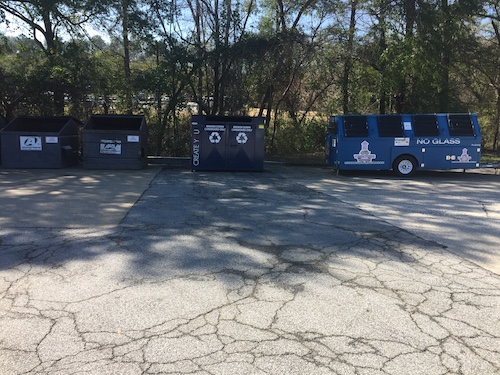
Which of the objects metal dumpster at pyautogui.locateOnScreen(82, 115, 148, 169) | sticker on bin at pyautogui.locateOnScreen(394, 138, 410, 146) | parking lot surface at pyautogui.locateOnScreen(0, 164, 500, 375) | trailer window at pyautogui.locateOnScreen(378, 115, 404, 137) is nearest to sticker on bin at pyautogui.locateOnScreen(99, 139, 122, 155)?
metal dumpster at pyautogui.locateOnScreen(82, 115, 148, 169)

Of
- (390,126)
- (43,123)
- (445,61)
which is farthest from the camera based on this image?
(445,61)

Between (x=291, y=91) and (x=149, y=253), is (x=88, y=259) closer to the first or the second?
(x=149, y=253)

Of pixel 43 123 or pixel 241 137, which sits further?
pixel 43 123

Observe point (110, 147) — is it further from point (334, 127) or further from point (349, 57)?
point (349, 57)

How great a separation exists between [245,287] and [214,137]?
9.63 m

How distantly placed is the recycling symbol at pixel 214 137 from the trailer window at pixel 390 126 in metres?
5.16

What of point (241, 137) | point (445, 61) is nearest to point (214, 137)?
point (241, 137)

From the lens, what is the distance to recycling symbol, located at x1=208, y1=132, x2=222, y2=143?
44.1 feet

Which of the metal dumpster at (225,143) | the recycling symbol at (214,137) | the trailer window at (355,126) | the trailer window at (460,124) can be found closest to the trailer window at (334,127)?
the trailer window at (355,126)

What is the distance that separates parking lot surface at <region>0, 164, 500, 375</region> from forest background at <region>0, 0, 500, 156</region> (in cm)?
793

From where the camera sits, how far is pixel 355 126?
13484 millimetres

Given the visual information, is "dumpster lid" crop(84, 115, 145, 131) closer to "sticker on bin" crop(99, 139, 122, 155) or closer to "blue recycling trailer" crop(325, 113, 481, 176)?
"sticker on bin" crop(99, 139, 122, 155)

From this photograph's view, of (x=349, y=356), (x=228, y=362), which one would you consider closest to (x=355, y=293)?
(x=349, y=356)

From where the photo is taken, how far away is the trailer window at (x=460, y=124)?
523 inches
